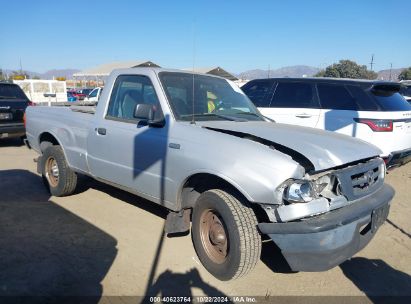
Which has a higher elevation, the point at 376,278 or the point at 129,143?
the point at 129,143

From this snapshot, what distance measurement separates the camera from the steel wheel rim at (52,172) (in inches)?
218

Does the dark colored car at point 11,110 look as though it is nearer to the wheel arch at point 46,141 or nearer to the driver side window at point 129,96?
the wheel arch at point 46,141

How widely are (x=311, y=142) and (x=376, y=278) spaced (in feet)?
4.75

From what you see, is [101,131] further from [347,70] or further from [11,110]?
[347,70]

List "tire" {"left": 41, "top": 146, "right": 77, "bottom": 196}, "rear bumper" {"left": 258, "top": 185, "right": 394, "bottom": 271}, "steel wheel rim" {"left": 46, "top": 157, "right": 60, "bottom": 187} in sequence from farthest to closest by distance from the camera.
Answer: "steel wheel rim" {"left": 46, "top": 157, "right": 60, "bottom": 187} → "tire" {"left": 41, "top": 146, "right": 77, "bottom": 196} → "rear bumper" {"left": 258, "top": 185, "right": 394, "bottom": 271}

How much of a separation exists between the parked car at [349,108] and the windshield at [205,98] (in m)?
2.23

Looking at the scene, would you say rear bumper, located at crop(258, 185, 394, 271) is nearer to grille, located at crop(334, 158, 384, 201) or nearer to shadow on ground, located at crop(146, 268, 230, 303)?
grille, located at crop(334, 158, 384, 201)

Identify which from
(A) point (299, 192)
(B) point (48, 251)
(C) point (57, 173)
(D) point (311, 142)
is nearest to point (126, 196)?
(C) point (57, 173)

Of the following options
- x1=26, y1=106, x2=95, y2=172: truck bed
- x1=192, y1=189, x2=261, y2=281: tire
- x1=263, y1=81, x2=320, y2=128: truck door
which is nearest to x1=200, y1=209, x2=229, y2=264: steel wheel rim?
x1=192, y1=189, x2=261, y2=281: tire

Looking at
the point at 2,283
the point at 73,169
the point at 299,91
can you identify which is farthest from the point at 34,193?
the point at 299,91

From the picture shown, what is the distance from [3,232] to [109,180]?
1.32 meters

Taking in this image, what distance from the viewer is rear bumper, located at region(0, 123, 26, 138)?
9.39m

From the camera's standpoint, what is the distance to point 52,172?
5.61 metres

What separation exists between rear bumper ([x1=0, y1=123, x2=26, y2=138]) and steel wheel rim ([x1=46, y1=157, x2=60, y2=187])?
15.5ft
